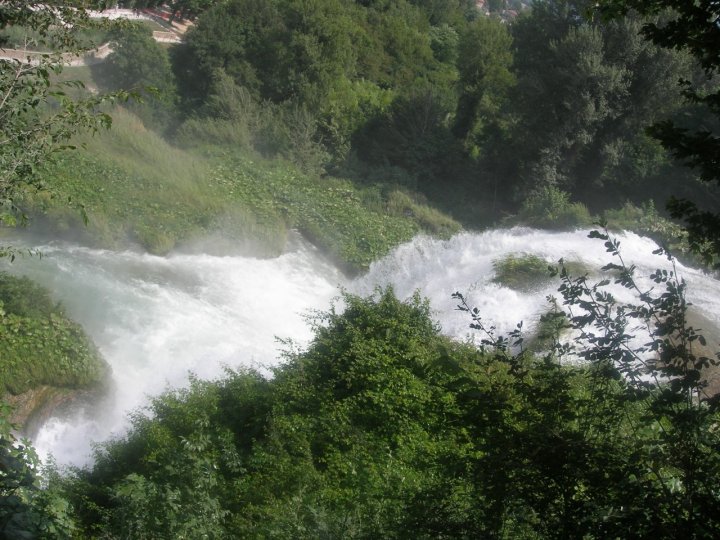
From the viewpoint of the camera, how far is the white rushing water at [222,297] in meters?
11.5

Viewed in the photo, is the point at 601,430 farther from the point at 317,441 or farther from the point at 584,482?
the point at 317,441

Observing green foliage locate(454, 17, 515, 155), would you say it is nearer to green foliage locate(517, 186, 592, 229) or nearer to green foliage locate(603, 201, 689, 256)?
green foliage locate(517, 186, 592, 229)

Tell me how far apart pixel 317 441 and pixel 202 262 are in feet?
28.3

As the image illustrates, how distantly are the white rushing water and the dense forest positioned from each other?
70cm

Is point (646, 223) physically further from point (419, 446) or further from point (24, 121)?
point (24, 121)

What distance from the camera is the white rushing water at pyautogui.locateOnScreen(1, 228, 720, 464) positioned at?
37.9 ft

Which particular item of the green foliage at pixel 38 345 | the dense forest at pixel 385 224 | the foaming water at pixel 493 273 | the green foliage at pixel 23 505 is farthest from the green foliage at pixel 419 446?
the foaming water at pixel 493 273

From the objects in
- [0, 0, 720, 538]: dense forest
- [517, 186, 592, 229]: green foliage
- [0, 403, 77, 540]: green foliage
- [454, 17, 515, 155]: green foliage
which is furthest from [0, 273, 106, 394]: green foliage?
[454, 17, 515, 155]: green foliage

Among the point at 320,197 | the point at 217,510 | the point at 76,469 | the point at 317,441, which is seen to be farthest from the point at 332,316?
the point at 320,197

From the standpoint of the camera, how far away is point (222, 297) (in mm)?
14523

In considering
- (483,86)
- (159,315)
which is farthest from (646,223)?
(159,315)

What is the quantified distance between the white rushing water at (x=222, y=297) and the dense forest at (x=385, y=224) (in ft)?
2.30

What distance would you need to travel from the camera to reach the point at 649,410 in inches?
128

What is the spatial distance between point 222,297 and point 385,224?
8158 mm
